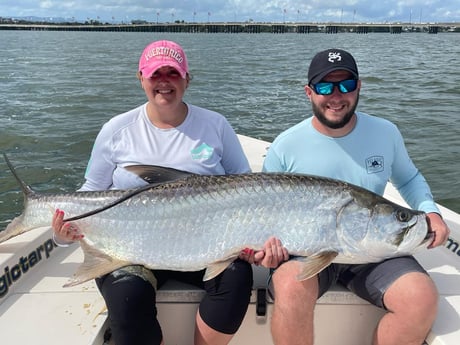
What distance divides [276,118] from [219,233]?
9361mm

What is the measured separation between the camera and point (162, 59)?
8.21 ft

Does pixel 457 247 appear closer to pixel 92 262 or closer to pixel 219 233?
pixel 219 233

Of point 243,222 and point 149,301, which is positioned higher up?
point 243,222

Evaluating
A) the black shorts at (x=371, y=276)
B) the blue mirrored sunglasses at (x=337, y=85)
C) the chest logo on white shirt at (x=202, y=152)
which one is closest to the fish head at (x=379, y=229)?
the black shorts at (x=371, y=276)

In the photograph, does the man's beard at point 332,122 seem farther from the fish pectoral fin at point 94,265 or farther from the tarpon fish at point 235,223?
the fish pectoral fin at point 94,265

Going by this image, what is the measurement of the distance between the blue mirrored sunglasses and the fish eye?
712mm

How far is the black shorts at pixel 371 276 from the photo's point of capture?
237 cm

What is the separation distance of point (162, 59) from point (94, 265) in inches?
43.1

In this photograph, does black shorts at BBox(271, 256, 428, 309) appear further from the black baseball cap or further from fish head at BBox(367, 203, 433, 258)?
the black baseball cap

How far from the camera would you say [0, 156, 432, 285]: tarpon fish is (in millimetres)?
2309

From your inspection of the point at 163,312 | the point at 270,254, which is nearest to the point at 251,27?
the point at 163,312

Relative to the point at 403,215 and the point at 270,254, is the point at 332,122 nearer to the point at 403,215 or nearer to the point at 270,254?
the point at 403,215

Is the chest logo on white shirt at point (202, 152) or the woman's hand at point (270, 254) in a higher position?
the chest logo on white shirt at point (202, 152)

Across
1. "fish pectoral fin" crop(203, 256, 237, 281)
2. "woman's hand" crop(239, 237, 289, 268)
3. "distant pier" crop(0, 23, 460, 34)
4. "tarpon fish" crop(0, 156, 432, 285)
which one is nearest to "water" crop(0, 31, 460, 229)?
"tarpon fish" crop(0, 156, 432, 285)
